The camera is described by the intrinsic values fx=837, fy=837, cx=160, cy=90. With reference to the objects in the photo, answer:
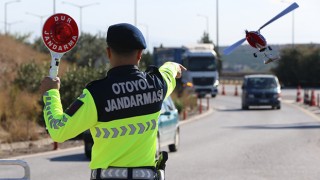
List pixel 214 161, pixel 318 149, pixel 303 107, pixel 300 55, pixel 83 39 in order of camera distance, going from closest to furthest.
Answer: pixel 214 161, pixel 318 149, pixel 303 107, pixel 83 39, pixel 300 55

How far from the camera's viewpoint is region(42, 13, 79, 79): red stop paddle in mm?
5160

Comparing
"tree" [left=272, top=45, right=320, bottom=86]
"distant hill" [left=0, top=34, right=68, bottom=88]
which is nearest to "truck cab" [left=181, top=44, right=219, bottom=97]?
"distant hill" [left=0, top=34, right=68, bottom=88]

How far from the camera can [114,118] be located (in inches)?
198

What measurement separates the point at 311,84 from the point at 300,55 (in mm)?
4769

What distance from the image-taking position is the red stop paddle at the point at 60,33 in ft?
16.9

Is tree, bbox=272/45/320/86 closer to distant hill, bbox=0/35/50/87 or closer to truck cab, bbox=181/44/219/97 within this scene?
truck cab, bbox=181/44/219/97

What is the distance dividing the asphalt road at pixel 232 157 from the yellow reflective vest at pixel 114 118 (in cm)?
876

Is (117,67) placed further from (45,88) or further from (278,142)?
Result: (278,142)

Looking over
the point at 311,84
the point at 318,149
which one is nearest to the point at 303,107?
the point at 318,149

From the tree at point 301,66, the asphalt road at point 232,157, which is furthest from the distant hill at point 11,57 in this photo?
the tree at point 301,66

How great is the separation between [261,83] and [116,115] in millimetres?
35721

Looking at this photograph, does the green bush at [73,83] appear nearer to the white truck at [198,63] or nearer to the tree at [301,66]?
the white truck at [198,63]

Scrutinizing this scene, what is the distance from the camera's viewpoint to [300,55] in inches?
2913

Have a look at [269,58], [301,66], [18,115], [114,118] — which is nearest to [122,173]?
[114,118]
